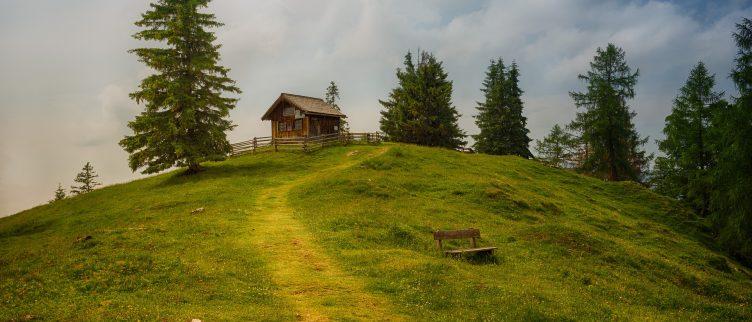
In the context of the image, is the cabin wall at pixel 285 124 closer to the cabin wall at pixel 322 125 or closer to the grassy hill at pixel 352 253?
the cabin wall at pixel 322 125

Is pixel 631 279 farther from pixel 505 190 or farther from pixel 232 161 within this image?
pixel 232 161

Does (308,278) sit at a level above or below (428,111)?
below

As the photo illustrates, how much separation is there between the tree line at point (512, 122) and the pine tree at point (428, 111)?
0.48 ft

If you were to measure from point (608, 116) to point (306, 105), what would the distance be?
3786 cm

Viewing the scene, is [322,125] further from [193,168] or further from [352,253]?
[352,253]

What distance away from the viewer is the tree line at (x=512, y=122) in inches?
1087

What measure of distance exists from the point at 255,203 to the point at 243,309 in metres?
18.2

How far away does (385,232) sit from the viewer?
73.6 ft

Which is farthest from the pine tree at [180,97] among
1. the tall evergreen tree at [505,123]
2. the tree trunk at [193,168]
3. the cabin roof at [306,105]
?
the tall evergreen tree at [505,123]

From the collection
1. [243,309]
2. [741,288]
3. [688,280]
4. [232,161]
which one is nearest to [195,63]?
[232,161]

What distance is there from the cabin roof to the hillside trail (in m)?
31.6

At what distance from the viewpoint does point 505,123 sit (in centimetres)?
6319

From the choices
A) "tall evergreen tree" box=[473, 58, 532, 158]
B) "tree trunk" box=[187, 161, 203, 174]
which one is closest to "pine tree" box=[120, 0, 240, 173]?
"tree trunk" box=[187, 161, 203, 174]

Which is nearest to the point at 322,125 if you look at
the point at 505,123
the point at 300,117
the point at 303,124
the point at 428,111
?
the point at 303,124
